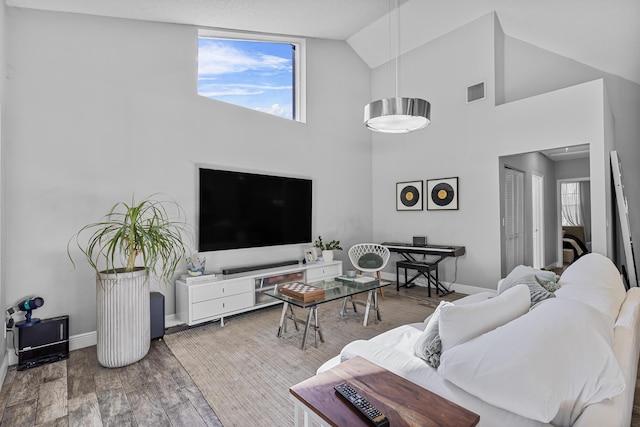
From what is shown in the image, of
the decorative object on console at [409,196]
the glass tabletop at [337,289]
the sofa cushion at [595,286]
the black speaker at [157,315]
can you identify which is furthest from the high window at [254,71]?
the sofa cushion at [595,286]

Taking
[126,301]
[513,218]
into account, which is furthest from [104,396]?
[513,218]

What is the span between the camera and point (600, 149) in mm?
3525

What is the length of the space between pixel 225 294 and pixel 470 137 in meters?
3.99

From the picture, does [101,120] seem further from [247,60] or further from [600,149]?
[600,149]

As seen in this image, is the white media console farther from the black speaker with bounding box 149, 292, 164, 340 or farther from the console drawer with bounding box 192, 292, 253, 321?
the black speaker with bounding box 149, 292, 164, 340

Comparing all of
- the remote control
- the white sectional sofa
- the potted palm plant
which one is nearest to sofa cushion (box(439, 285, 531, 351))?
the white sectional sofa

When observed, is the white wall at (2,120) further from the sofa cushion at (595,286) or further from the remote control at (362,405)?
the sofa cushion at (595,286)

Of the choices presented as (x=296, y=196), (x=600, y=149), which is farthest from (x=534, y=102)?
(x=296, y=196)

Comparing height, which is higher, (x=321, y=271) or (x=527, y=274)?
(x=527, y=274)

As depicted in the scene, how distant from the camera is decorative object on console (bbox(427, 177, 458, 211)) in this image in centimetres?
483

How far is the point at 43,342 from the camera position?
8.61ft

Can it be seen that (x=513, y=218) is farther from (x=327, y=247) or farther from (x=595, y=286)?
(x=595, y=286)

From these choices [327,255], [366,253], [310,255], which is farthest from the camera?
[366,253]

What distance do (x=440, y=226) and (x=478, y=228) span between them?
0.58 metres
